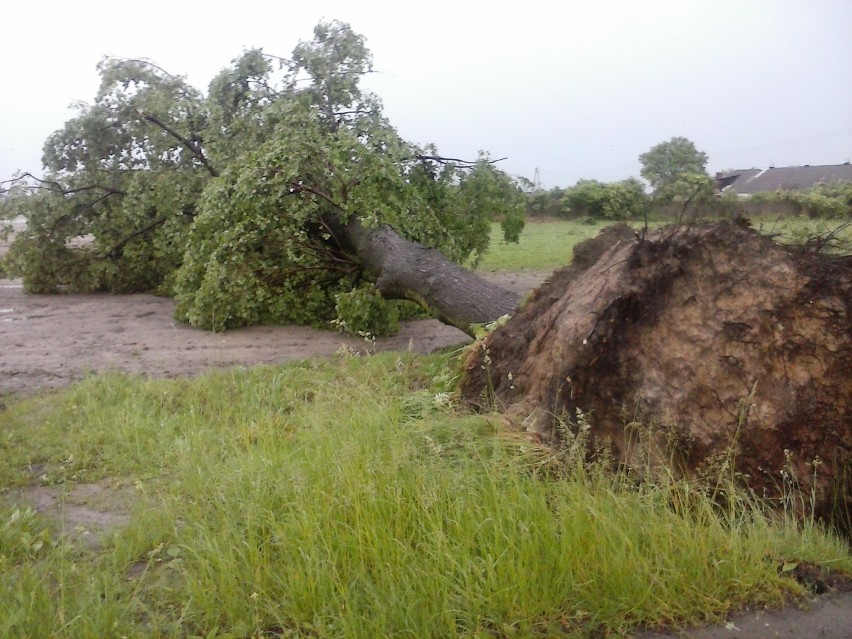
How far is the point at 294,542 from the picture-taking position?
328 centimetres

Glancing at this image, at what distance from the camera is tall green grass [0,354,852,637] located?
2.99m

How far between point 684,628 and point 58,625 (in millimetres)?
2235

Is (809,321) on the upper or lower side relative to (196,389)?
upper

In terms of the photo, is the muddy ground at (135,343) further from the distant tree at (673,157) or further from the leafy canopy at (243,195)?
the distant tree at (673,157)

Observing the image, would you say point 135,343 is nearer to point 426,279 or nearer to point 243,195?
point 243,195

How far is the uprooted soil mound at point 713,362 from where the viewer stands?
418 cm

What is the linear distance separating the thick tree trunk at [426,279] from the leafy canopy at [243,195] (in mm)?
204

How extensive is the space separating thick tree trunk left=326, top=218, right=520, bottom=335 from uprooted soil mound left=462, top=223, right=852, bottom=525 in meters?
2.22

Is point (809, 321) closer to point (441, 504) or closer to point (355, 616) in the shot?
point (441, 504)

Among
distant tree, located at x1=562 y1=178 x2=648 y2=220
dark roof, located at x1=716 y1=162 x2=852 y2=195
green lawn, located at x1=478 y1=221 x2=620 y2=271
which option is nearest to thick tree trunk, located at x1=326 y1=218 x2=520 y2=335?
green lawn, located at x1=478 y1=221 x2=620 y2=271

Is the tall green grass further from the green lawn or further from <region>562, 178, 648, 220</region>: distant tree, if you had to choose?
<region>562, 178, 648, 220</region>: distant tree

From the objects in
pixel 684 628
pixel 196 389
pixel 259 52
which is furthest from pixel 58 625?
pixel 259 52

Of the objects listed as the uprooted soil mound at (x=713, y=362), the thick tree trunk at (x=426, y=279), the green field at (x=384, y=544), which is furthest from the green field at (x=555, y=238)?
the green field at (x=384, y=544)

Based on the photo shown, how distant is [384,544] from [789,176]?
77.9 ft
